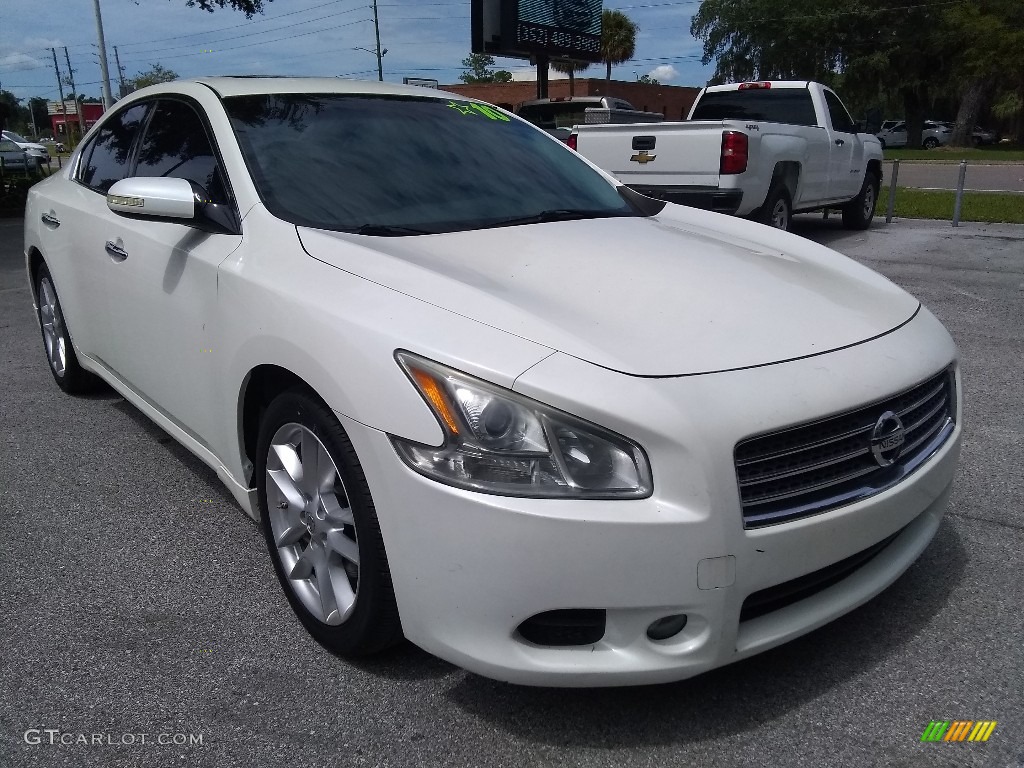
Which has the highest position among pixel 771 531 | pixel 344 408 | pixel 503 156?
pixel 503 156

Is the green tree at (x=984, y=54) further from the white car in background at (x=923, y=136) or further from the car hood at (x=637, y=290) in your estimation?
the car hood at (x=637, y=290)

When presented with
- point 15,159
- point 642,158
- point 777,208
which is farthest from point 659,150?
point 15,159

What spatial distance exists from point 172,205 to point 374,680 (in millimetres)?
1578

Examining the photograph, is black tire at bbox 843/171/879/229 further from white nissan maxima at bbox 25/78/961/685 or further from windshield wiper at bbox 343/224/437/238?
windshield wiper at bbox 343/224/437/238

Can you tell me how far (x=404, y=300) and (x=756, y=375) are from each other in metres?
0.87

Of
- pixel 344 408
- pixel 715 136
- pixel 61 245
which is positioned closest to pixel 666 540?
pixel 344 408

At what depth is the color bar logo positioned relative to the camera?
6.97 ft

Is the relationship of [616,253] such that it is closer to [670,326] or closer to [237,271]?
[670,326]

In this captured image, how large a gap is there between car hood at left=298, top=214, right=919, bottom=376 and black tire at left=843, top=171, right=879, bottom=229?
Answer: 393 inches

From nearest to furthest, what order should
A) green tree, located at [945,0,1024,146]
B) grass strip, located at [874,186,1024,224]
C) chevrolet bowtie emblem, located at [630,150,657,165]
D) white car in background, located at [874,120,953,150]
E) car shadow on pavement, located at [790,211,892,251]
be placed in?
chevrolet bowtie emblem, located at [630,150,657,165] → car shadow on pavement, located at [790,211,892,251] → grass strip, located at [874,186,1024,224] → green tree, located at [945,0,1024,146] → white car in background, located at [874,120,953,150]

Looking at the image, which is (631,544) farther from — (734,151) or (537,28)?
(537,28)

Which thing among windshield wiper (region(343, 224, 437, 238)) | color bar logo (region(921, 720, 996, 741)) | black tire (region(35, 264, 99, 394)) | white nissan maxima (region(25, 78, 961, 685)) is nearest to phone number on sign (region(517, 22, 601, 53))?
black tire (region(35, 264, 99, 394))

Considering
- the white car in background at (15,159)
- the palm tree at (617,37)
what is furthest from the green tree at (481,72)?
the white car in background at (15,159)

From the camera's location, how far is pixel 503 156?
3473 millimetres
